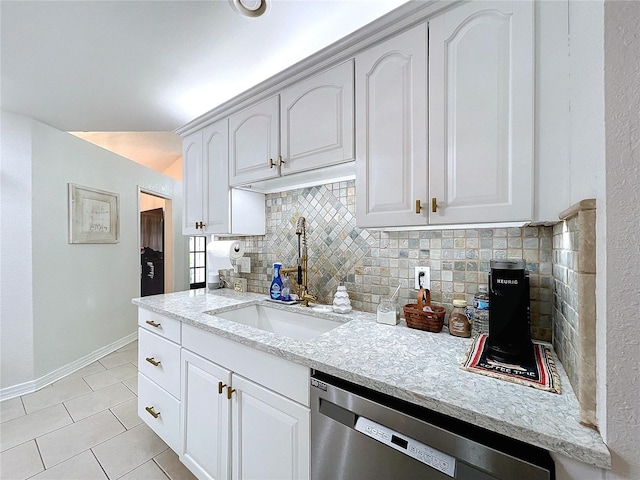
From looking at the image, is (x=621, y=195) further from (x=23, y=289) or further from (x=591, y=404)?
(x=23, y=289)

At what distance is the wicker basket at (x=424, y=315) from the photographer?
117 cm

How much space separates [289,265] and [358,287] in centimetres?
57

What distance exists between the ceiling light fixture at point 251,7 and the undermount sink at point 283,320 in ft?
4.91

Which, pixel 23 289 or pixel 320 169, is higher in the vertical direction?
pixel 320 169

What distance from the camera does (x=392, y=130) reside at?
3.61 ft

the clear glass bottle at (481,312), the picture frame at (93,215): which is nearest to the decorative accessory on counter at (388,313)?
the clear glass bottle at (481,312)

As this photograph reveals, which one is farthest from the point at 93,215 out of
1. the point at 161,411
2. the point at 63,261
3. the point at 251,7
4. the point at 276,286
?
the point at 251,7

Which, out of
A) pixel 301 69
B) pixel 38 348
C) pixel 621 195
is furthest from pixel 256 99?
pixel 38 348

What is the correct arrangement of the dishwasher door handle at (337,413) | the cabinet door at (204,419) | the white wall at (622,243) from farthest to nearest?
the cabinet door at (204,419) < the dishwasher door handle at (337,413) < the white wall at (622,243)

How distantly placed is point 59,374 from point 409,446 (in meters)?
3.43

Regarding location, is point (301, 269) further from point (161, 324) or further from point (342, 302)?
point (161, 324)

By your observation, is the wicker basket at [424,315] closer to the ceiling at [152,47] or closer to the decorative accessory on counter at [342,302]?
the decorative accessory on counter at [342,302]

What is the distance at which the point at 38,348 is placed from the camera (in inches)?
95.9

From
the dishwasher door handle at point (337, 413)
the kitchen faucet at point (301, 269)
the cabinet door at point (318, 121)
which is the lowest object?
the dishwasher door handle at point (337, 413)
